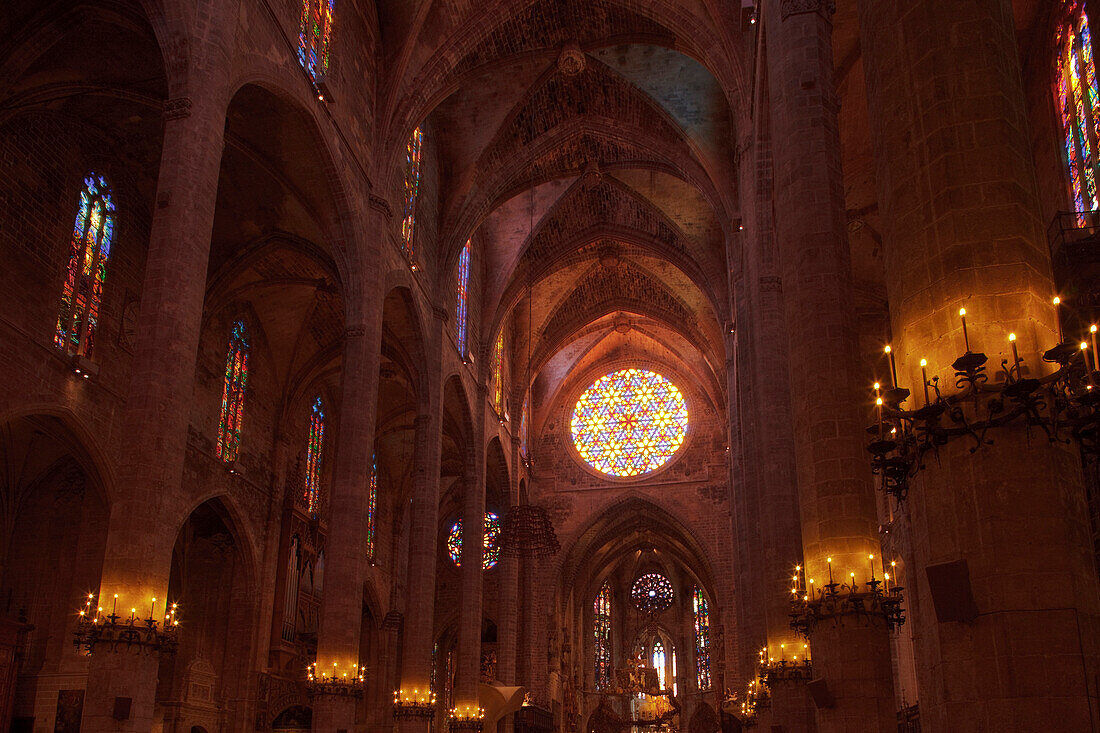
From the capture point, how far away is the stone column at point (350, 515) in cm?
1784

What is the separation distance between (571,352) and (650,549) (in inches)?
505

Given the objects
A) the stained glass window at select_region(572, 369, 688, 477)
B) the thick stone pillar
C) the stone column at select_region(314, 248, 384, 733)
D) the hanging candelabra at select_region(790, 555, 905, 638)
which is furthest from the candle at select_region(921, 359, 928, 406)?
the stained glass window at select_region(572, 369, 688, 477)

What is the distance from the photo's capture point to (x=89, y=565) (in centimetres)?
1967

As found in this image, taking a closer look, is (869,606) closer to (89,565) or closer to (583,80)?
(89,565)

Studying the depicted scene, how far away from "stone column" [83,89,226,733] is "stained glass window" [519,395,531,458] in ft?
85.4

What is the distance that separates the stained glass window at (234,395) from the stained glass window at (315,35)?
8.88 metres

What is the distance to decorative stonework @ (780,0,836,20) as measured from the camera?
40.7 feet

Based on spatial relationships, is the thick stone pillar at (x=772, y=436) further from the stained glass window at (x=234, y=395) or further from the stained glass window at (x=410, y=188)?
the stained glass window at (x=234, y=395)

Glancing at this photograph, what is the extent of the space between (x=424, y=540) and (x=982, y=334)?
61.4 feet

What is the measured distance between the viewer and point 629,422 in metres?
42.2

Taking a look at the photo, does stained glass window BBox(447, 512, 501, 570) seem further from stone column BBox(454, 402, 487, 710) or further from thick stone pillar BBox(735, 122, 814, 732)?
thick stone pillar BBox(735, 122, 814, 732)

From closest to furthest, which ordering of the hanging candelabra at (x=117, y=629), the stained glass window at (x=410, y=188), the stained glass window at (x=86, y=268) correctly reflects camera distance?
the hanging candelabra at (x=117, y=629) → the stained glass window at (x=86, y=268) → the stained glass window at (x=410, y=188)

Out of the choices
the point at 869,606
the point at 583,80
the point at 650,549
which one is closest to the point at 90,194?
the point at 583,80

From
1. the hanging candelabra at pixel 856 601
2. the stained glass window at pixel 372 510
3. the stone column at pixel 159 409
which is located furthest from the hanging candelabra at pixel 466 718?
the hanging candelabra at pixel 856 601
